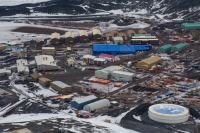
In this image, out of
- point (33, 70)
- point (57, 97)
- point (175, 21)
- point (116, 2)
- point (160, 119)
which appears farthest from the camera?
point (116, 2)

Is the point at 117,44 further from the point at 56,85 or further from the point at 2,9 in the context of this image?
the point at 2,9

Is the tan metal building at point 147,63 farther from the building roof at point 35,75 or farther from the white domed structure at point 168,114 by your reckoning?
the white domed structure at point 168,114

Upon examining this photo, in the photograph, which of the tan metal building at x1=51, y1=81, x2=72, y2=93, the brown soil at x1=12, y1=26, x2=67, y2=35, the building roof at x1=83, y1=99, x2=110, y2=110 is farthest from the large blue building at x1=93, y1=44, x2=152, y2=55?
the building roof at x1=83, y1=99, x2=110, y2=110

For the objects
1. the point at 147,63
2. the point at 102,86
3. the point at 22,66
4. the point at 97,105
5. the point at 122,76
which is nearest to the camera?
the point at 97,105

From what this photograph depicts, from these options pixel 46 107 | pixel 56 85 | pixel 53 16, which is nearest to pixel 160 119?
pixel 46 107

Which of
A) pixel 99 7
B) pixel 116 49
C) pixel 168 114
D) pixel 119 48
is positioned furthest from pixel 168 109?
pixel 99 7

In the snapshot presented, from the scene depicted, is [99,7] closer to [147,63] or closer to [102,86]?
[147,63]

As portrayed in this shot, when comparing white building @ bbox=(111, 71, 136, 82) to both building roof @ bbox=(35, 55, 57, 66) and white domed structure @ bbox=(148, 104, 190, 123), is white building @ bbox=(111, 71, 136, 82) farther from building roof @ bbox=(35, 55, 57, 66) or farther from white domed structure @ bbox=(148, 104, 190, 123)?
white domed structure @ bbox=(148, 104, 190, 123)
